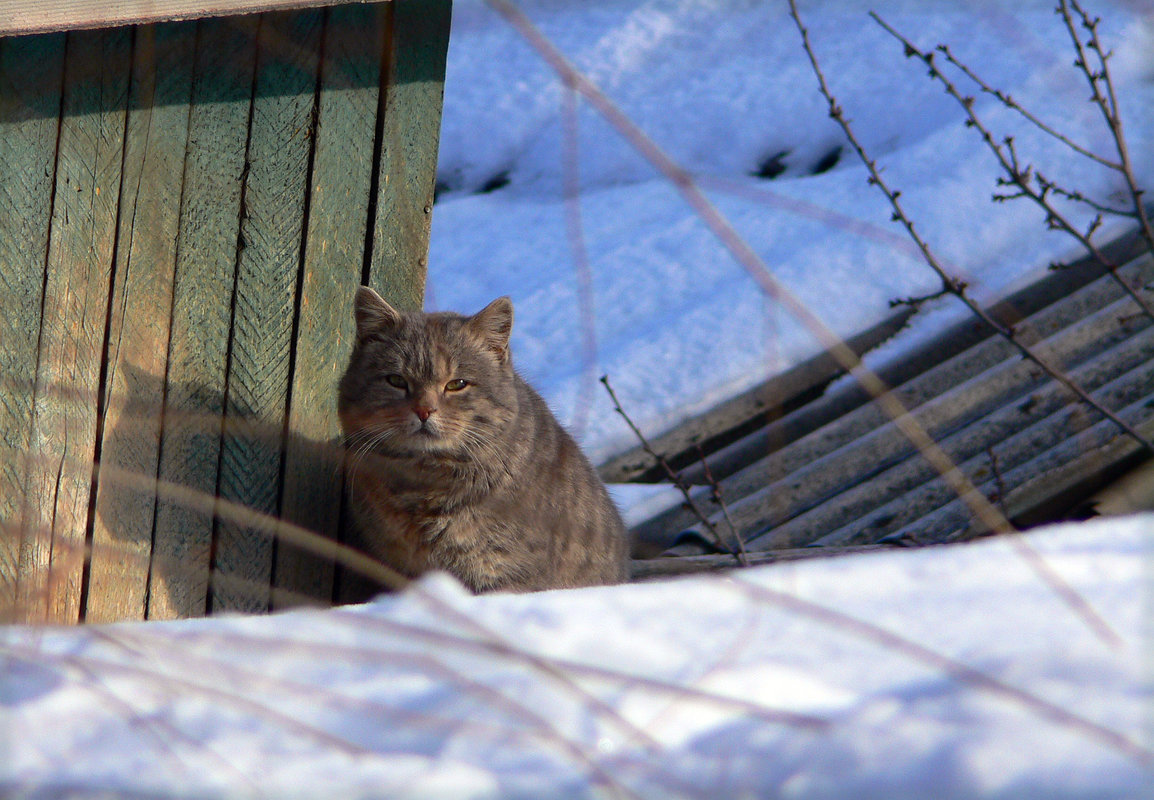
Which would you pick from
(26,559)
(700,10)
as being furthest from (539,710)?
(700,10)

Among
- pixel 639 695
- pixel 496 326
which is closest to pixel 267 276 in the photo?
pixel 496 326

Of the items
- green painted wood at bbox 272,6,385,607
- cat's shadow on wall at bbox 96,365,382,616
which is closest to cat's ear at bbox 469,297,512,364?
green painted wood at bbox 272,6,385,607

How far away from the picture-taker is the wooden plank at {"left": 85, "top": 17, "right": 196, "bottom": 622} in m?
2.70

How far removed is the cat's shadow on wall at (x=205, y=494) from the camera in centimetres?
276

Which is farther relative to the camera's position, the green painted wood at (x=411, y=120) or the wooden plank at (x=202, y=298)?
the green painted wood at (x=411, y=120)

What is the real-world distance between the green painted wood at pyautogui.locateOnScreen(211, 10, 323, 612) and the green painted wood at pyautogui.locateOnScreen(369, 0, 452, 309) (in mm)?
216

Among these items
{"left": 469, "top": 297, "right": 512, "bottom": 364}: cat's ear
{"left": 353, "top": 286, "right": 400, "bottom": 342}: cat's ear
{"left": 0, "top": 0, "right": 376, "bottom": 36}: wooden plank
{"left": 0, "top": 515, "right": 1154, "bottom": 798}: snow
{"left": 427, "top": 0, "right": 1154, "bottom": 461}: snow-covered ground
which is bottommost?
{"left": 0, "top": 515, "right": 1154, "bottom": 798}: snow

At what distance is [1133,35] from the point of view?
7.44 metres

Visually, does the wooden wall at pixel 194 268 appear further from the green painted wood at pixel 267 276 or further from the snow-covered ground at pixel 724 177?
the snow-covered ground at pixel 724 177

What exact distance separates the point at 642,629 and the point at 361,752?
403mm

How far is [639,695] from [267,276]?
210 centimetres

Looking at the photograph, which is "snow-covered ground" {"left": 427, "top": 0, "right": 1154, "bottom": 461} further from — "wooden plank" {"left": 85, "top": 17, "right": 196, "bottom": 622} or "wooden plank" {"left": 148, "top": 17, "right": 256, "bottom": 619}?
"wooden plank" {"left": 85, "top": 17, "right": 196, "bottom": 622}

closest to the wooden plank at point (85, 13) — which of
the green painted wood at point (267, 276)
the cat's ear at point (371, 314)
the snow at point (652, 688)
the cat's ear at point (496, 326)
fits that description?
the green painted wood at point (267, 276)

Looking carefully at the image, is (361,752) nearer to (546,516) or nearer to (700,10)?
(546,516)
